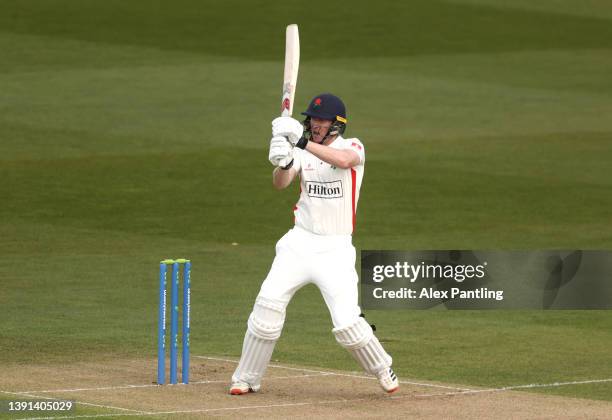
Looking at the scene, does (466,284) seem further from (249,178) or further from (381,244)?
(249,178)

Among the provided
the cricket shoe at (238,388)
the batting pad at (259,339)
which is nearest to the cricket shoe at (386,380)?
the batting pad at (259,339)

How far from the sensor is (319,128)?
39.0 feet

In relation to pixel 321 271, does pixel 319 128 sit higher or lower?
higher

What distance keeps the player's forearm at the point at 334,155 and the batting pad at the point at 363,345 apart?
3.79 feet

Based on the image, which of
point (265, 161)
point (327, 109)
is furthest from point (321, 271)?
point (265, 161)

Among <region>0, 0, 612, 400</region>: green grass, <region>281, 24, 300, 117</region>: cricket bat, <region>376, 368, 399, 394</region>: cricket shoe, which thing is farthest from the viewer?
<region>0, 0, 612, 400</region>: green grass

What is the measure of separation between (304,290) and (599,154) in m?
9.56

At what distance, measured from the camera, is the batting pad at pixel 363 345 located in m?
11.5

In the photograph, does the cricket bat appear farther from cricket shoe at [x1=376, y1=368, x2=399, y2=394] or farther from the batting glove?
cricket shoe at [x1=376, y1=368, x2=399, y2=394]

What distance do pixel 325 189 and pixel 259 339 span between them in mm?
1226

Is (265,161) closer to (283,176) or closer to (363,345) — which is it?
(283,176)

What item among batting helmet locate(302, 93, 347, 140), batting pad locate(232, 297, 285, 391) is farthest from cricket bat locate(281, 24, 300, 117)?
batting pad locate(232, 297, 285, 391)

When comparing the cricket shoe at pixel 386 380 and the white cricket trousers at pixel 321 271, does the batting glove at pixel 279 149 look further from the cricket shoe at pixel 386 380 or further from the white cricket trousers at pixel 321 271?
the cricket shoe at pixel 386 380

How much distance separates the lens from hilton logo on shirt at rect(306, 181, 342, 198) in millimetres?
11820
